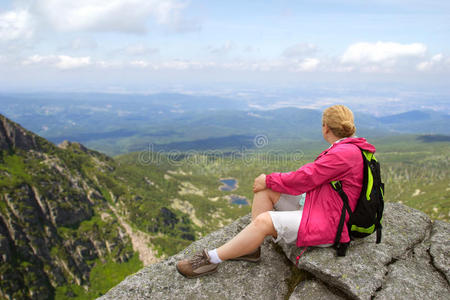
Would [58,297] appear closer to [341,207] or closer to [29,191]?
[29,191]

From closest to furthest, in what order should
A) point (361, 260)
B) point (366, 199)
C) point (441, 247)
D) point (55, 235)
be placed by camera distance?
1. point (366, 199)
2. point (361, 260)
3. point (441, 247)
4. point (55, 235)

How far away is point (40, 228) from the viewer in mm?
152750

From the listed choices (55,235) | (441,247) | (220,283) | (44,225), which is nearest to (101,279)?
(55,235)

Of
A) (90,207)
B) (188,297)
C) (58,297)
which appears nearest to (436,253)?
(188,297)

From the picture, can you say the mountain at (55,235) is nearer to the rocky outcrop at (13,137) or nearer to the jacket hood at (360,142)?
the rocky outcrop at (13,137)

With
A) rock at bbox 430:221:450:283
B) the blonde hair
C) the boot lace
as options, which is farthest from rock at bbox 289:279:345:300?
the blonde hair

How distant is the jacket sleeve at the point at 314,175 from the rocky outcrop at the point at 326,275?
2.24 m

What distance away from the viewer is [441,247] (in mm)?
9242

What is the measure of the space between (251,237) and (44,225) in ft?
617

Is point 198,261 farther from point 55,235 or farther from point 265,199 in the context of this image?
point 55,235

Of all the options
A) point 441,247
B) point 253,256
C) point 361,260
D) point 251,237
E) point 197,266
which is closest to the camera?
point 251,237

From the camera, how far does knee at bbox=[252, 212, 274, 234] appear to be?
779 cm

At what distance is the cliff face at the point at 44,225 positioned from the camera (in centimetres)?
13488

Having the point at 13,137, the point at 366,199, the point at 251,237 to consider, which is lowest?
the point at 13,137
